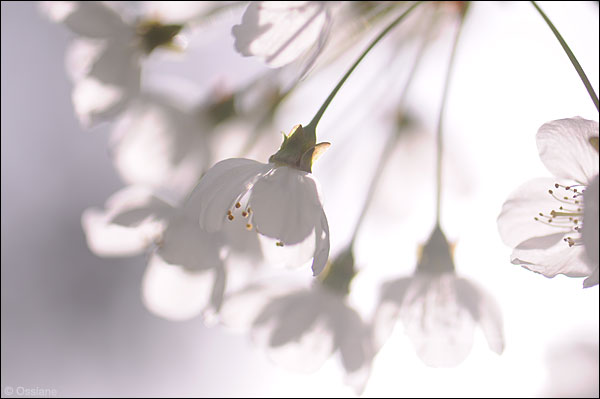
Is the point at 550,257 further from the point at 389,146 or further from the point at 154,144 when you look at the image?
the point at 154,144

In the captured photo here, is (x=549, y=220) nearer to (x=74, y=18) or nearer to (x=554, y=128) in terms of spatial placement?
(x=554, y=128)

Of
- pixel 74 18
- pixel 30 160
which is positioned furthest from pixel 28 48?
pixel 74 18

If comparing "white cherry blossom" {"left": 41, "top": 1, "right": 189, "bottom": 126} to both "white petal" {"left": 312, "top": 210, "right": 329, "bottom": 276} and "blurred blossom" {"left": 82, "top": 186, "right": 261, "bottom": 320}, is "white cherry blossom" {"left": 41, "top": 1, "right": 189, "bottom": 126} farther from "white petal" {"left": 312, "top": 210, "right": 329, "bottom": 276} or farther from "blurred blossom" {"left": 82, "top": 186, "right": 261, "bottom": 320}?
"white petal" {"left": 312, "top": 210, "right": 329, "bottom": 276}

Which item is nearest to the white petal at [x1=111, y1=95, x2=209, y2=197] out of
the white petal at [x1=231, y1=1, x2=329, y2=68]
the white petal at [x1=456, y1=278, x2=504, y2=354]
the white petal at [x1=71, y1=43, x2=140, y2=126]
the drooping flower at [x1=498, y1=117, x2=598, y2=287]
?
the white petal at [x1=71, y1=43, x2=140, y2=126]

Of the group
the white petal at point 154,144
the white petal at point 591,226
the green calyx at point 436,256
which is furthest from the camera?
the white petal at point 154,144

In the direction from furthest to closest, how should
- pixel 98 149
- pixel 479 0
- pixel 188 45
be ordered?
1. pixel 98 149
2. pixel 188 45
3. pixel 479 0

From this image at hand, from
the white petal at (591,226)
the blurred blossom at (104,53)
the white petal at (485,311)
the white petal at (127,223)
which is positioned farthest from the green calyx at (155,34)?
the white petal at (591,226)

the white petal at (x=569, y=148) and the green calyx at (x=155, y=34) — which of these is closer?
the white petal at (x=569, y=148)

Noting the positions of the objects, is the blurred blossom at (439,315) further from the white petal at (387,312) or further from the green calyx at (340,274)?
the green calyx at (340,274)
